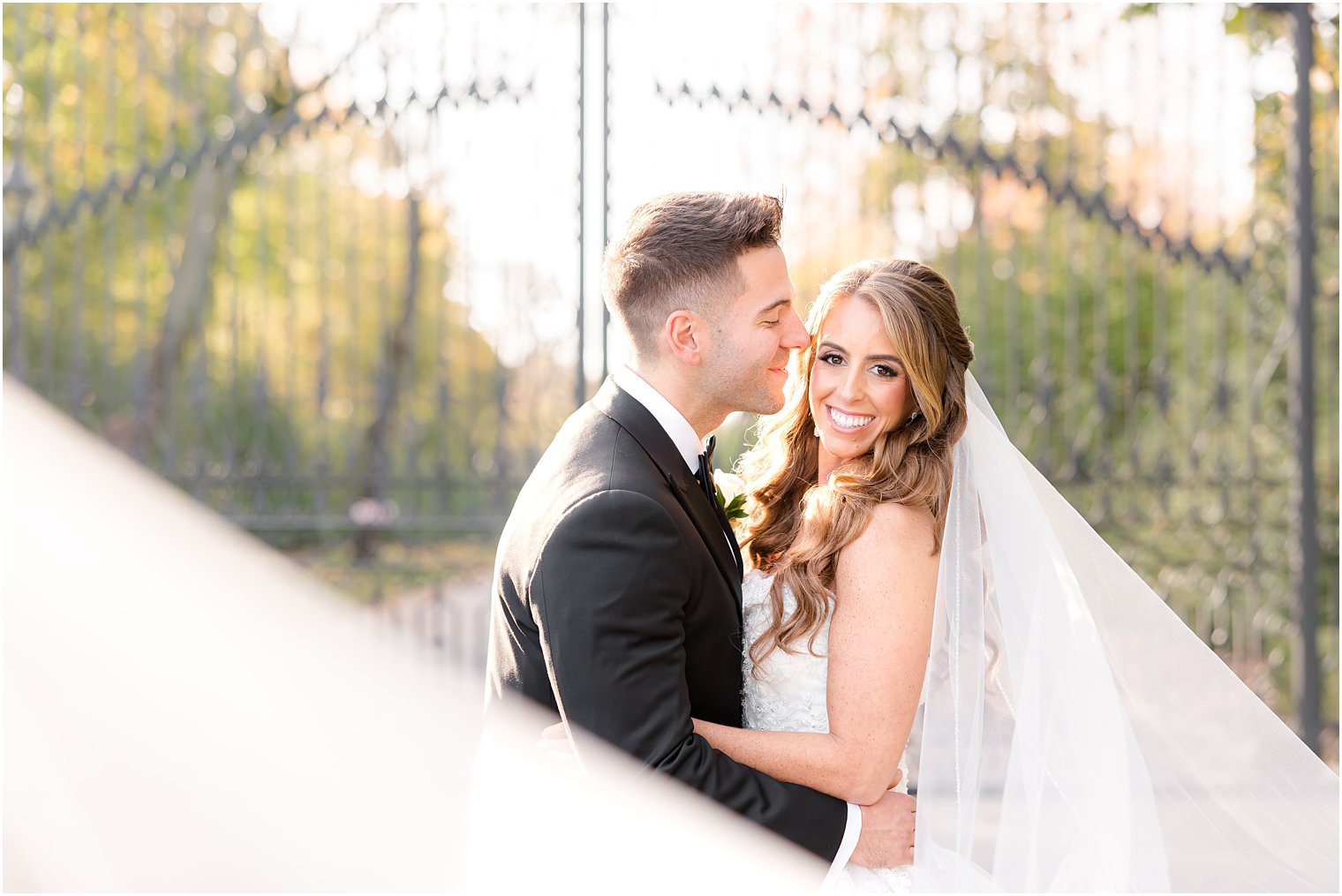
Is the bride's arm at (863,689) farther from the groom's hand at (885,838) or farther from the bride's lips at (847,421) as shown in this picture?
the bride's lips at (847,421)

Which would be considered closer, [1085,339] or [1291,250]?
[1291,250]

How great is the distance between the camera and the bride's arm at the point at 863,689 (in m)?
2.43

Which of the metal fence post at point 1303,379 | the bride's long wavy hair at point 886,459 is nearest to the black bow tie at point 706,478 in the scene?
the bride's long wavy hair at point 886,459

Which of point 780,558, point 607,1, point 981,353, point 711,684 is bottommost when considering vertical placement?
point 711,684

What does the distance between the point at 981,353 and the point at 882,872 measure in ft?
10.7

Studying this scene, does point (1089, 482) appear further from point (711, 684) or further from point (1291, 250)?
point (711, 684)

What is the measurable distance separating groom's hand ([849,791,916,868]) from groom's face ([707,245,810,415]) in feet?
3.01

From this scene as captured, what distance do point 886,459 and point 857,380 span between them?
198 millimetres

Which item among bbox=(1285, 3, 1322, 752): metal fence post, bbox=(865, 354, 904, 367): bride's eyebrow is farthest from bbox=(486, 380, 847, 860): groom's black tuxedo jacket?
bbox=(1285, 3, 1322, 752): metal fence post

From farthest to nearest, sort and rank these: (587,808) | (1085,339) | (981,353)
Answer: (1085,339)
(981,353)
(587,808)

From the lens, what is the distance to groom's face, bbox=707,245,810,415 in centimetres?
256

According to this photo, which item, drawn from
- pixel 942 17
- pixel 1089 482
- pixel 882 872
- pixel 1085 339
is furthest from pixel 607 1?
pixel 1085 339

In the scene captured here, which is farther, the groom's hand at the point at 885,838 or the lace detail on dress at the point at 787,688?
the lace detail on dress at the point at 787,688

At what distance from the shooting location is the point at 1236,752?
2.71 m
